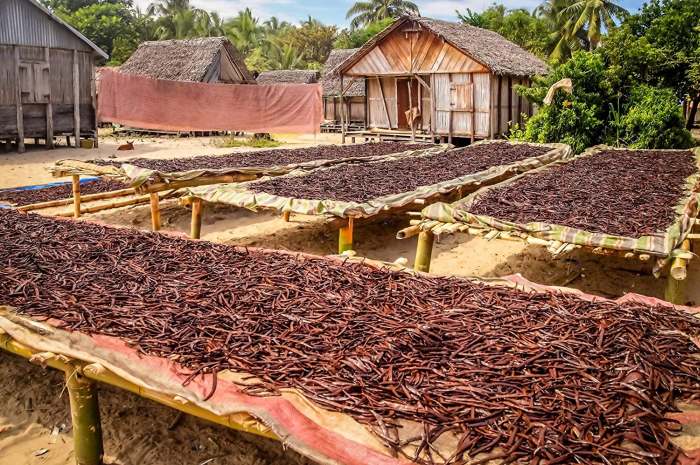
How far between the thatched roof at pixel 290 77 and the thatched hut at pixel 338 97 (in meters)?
1.56

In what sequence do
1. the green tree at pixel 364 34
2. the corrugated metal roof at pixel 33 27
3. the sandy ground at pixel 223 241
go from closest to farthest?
the sandy ground at pixel 223 241 → the corrugated metal roof at pixel 33 27 → the green tree at pixel 364 34

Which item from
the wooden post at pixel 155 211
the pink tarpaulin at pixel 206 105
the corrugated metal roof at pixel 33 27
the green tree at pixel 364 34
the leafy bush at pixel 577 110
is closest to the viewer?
→ the wooden post at pixel 155 211

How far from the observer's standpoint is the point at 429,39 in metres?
19.0

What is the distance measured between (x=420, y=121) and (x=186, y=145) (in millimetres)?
8155

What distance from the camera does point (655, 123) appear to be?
14188 millimetres

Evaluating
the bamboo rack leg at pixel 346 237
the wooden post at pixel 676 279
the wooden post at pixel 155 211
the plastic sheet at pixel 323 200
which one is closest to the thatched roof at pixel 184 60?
the wooden post at pixel 155 211

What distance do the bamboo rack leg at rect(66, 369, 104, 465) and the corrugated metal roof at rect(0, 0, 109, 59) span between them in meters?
16.2

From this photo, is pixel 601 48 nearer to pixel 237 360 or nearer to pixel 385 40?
pixel 385 40

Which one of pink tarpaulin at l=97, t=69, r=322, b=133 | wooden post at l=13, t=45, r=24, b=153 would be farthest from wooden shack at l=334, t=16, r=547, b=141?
wooden post at l=13, t=45, r=24, b=153

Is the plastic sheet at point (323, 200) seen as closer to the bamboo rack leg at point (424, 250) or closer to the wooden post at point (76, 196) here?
the bamboo rack leg at point (424, 250)

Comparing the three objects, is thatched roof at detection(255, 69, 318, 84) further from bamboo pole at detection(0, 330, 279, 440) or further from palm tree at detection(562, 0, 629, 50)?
bamboo pole at detection(0, 330, 279, 440)

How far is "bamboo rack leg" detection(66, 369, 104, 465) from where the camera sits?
9.84 ft

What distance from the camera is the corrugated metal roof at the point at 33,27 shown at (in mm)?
15930

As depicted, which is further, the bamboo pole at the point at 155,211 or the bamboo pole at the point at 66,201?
the bamboo pole at the point at 66,201
